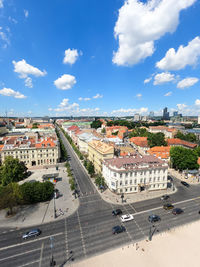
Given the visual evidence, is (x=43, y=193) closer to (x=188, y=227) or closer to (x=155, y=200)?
(x=155, y=200)

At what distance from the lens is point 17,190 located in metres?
43.7

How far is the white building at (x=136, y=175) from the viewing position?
176ft

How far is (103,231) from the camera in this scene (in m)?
37.0

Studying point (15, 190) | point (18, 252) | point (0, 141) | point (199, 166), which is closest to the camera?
point (18, 252)

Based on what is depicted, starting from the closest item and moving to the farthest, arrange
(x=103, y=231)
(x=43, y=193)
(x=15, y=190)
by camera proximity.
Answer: (x=103, y=231) < (x=15, y=190) < (x=43, y=193)

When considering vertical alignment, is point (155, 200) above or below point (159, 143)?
below

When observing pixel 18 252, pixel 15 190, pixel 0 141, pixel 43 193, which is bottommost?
pixel 18 252

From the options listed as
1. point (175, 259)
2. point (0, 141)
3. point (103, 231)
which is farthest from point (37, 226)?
point (0, 141)

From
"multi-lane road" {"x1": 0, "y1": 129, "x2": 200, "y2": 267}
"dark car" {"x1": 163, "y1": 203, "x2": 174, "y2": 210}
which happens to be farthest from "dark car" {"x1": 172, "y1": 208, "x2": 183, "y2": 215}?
"dark car" {"x1": 163, "y1": 203, "x2": 174, "y2": 210}

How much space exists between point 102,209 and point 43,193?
23.6m

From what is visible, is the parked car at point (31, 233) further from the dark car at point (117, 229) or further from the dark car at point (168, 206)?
the dark car at point (168, 206)

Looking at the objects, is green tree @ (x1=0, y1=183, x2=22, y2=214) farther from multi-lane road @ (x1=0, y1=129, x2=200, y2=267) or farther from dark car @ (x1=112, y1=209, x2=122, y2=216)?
dark car @ (x1=112, y1=209, x2=122, y2=216)

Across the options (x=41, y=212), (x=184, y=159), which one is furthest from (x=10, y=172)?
(x=184, y=159)

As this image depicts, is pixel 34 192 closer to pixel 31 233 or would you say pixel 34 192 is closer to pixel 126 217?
pixel 31 233
